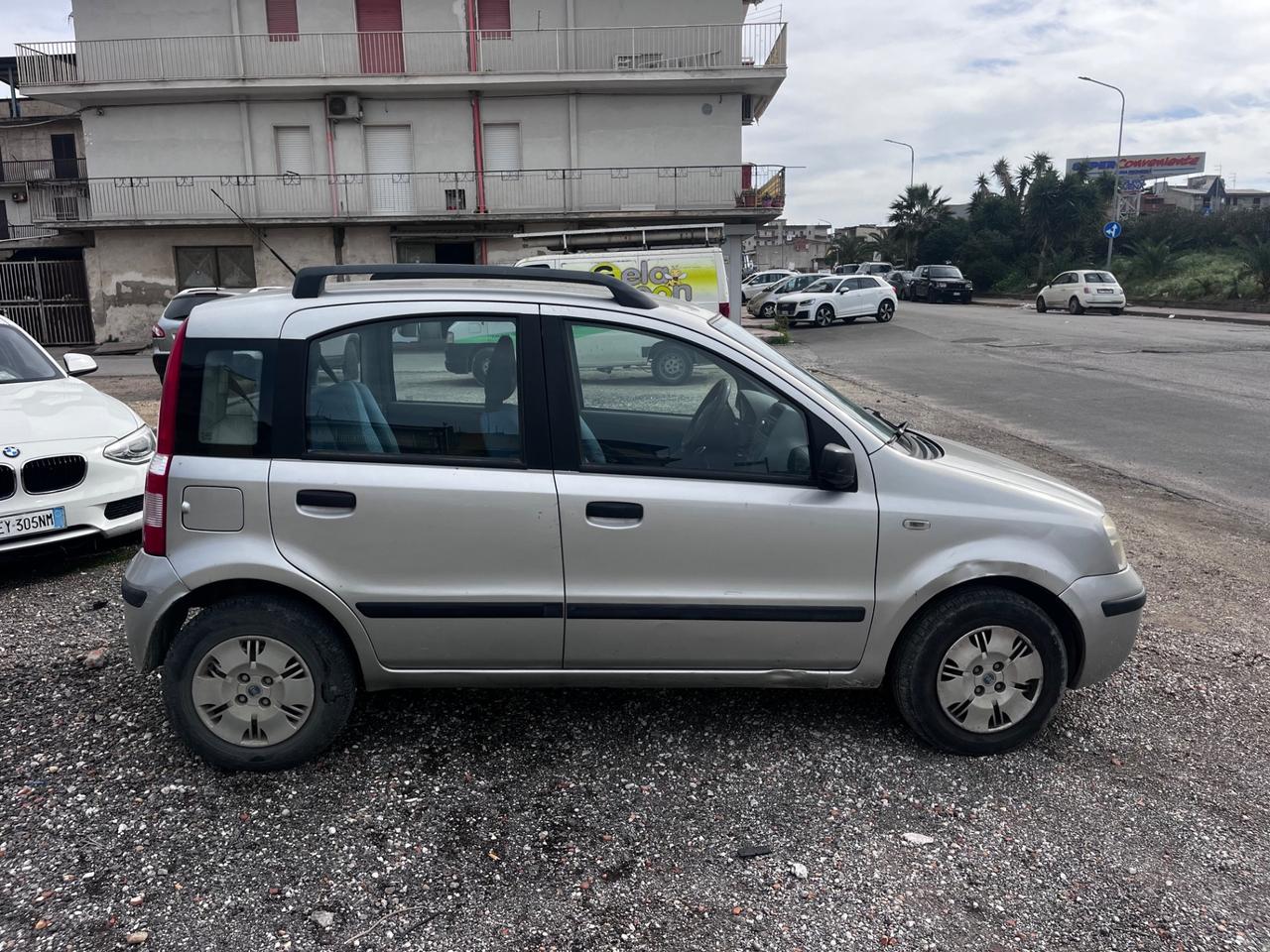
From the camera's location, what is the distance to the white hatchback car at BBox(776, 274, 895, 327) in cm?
3031

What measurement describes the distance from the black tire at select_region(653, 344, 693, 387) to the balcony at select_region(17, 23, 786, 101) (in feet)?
85.0

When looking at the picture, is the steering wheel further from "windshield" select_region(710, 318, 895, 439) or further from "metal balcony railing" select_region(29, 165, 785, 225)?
"metal balcony railing" select_region(29, 165, 785, 225)

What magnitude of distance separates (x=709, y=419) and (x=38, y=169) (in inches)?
1929

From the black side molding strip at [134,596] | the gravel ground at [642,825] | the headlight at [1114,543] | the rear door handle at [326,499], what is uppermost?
the rear door handle at [326,499]

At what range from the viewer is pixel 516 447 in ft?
11.4

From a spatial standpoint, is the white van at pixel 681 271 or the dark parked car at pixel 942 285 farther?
the dark parked car at pixel 942 285

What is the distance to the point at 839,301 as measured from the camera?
101ft

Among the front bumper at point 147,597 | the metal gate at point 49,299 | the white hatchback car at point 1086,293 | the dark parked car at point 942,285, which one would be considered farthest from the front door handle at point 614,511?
the dark parked car at point 942,285

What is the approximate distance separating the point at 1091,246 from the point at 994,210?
6204mm

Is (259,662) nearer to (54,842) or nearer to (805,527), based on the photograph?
(54,842)

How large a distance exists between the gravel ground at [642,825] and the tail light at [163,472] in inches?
34.7

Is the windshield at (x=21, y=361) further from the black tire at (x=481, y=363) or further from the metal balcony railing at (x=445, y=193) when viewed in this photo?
the metal balcony railing at (x=445, y=193)

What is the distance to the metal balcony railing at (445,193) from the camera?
28250 millimetres

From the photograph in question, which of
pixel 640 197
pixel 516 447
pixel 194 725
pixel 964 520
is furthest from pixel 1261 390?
pixel 640 197
